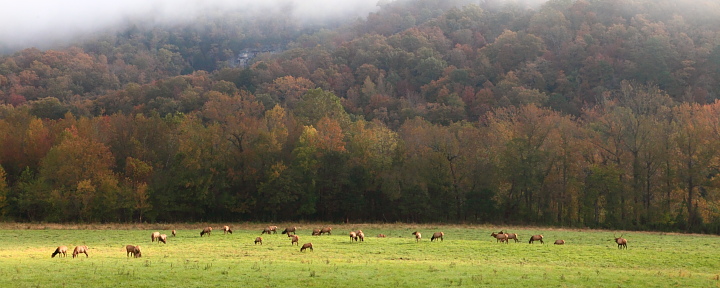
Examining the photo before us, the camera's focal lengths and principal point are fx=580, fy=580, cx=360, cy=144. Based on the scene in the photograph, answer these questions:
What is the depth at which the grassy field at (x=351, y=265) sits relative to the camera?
2122cm

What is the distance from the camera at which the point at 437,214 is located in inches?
2724

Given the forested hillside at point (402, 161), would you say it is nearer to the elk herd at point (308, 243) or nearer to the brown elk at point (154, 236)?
the elk herd at point (308, 243)

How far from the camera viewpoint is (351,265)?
25656mm

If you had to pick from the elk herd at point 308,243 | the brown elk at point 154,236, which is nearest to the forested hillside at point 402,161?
the elk herd at point 308,243

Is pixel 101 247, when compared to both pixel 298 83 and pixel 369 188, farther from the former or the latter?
pixel 298 83

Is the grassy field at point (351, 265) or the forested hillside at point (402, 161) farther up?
the forested hillside at point (402, 161)

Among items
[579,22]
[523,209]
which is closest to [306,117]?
[523,209]

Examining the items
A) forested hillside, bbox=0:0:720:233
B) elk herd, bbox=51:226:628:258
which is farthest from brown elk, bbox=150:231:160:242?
forested hillside, bbox=0:0:720:233

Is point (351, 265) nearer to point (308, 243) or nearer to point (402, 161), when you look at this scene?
point (308, 243)

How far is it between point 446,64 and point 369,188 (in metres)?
70.8

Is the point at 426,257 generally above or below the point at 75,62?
below

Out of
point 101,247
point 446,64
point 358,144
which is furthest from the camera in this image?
point 446,64

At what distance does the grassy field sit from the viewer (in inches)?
835

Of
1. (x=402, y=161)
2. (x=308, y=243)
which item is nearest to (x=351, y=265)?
(x=308, y=243)
